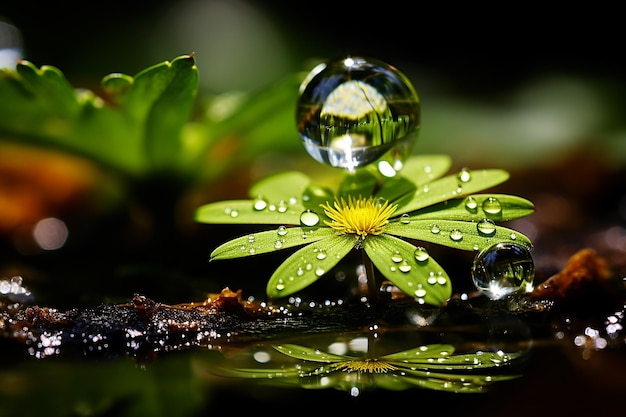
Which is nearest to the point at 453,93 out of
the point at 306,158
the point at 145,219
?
the point at 306,158

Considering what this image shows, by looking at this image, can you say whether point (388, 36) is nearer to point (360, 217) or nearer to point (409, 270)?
point (360, 217)

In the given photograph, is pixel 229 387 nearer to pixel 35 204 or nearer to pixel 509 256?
pixel 509 256

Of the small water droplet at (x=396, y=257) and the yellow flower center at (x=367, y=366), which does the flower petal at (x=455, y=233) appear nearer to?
the small water droplet at (x=396, y=257)

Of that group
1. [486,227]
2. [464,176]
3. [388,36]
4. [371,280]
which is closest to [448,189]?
[464,176]

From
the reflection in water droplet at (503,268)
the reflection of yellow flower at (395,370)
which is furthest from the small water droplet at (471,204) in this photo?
the reflection of yellow flower at (395,370)

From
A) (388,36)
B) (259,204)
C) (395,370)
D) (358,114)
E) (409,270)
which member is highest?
(388,36)

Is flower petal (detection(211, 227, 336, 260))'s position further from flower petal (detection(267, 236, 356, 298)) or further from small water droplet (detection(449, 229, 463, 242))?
small water droplet (detection(449, 229, 463, 242))
